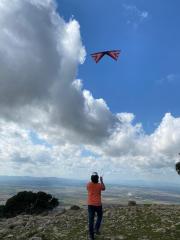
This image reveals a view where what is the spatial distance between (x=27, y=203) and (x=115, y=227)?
31667 millimetres

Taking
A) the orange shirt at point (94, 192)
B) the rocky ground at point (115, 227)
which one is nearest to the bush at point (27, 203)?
the rocky ground at point (115, 227)

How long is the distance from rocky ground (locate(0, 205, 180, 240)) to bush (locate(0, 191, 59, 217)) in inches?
887

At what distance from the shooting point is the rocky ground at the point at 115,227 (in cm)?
2105

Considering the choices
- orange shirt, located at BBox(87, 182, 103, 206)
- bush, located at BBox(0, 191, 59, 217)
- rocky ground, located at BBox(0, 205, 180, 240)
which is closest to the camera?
orange shirt, located at BBox(87, 182, 103, 206)

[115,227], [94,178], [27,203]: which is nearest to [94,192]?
[94,178]

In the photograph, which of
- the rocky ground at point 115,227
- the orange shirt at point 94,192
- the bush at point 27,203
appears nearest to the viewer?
the orange shirt at point 94,192

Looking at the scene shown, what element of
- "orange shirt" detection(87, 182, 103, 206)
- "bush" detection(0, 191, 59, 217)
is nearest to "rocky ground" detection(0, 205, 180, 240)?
"orange shirt" detection(87, 182, 103, 206)

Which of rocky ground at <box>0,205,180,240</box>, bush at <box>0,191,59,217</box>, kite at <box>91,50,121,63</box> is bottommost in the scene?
rocky ground at <box>0,205,180,240</box>

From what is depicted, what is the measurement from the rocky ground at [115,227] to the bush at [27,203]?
73.9 feet

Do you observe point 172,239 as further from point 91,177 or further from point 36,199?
point 36,199

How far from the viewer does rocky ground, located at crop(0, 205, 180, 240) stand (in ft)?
69.1

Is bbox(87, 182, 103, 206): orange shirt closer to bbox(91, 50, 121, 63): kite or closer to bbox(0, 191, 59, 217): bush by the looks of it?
bbox(91, 50, 121, 63): kite

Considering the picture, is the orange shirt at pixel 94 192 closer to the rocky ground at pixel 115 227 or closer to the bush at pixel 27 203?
the rocky ground at pixel 115 227

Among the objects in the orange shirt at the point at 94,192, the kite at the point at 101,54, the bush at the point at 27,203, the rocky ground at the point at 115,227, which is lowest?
the rocky ground at the point at 115,227
